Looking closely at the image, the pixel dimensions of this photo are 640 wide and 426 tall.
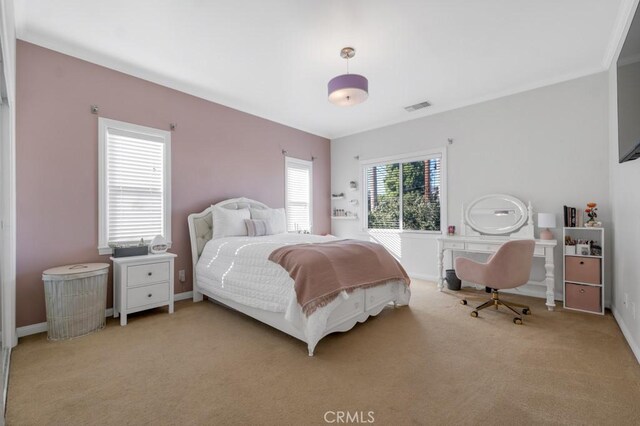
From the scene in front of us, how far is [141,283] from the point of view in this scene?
3.14 m

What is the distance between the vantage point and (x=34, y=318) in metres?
2.81

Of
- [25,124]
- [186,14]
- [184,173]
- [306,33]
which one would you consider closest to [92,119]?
[25,124]

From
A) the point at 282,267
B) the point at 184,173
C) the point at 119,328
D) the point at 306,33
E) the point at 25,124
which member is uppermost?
the point at 306,33

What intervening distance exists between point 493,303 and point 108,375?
12.2ft

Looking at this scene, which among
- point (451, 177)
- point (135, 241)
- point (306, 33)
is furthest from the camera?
point (451, 177)

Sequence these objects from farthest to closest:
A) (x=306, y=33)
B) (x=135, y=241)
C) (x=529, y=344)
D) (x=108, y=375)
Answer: (x=135, y=241) → (x=306, y=33) → (x=529, y=344) → (x=108, y=375)

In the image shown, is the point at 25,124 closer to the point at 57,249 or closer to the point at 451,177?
the point at 57,249

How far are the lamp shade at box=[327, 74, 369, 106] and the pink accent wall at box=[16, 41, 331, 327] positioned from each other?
7.40 feet

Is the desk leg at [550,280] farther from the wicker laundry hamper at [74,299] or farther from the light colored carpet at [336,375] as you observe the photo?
the wicker laundry hamper at [74,299]

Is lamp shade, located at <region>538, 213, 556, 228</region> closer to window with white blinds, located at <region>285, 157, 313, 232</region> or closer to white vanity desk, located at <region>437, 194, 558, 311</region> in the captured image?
white vanity desk, located at <region>437, 194, 558, 311</region>

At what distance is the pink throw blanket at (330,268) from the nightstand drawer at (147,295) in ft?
4.95

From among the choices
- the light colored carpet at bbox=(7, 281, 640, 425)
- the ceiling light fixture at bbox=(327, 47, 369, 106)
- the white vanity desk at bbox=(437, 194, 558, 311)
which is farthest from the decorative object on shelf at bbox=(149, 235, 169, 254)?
the white vanity desk at bbox=(437, 194, 558, 311)

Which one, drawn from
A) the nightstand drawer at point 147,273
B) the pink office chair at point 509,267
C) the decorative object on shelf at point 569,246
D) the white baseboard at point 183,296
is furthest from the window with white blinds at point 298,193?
the decorative object on shelf at point 569,246

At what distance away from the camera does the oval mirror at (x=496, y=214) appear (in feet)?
13.2
